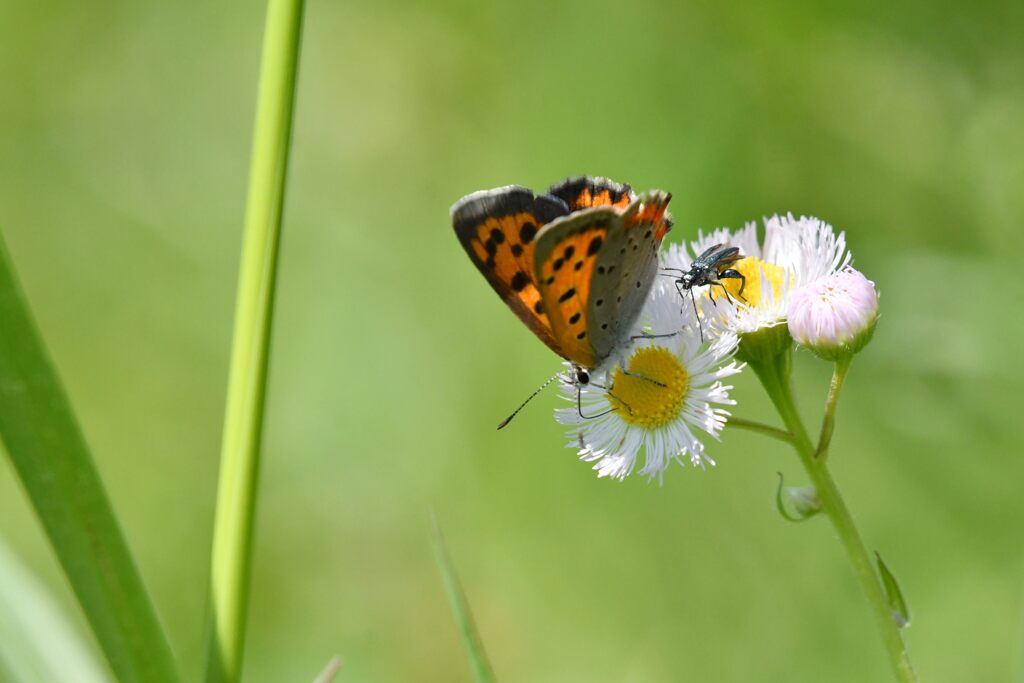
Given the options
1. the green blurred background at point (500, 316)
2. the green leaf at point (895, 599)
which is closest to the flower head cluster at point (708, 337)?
the green leaf at point (895, 599)

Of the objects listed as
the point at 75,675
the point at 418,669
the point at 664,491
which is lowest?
the point at 418,669

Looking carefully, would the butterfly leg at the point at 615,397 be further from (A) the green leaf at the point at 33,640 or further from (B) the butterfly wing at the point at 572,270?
(A) the green leaf at the point at 33,640

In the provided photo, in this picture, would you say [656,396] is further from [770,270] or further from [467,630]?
[467,630]

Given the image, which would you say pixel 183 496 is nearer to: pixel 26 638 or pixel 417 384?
pixel 417 384

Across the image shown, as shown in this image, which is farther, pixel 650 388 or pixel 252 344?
pixel 650 388

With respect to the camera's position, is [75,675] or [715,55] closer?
[75,675]

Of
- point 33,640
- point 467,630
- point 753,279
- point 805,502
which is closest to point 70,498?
point 33,640

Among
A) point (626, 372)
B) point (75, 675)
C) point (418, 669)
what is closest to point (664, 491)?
point (418, 669)
